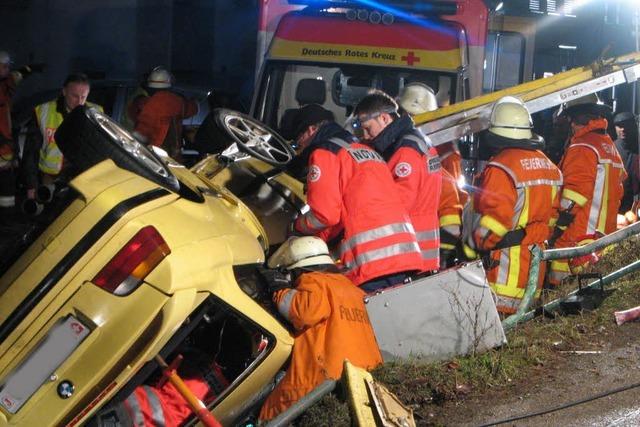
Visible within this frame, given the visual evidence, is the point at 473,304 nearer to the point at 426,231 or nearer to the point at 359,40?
the point at 426,231

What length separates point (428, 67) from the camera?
336 inches

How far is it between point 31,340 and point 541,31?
351 inches

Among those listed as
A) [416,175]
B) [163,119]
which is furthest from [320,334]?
[163,119]

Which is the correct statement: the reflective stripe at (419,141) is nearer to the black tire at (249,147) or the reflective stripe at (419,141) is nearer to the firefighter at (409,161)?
the firefighter at (409,161)

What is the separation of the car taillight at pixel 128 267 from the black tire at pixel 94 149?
1.30ft

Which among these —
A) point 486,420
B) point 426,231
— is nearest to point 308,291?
point 486,420

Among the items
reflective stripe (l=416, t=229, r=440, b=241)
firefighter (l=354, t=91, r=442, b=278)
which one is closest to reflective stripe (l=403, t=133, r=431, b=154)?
firefighter (l=354, t=91, r=442, b=278)

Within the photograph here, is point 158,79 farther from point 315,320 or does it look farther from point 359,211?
point 315,320

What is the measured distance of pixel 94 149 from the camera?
392 cm

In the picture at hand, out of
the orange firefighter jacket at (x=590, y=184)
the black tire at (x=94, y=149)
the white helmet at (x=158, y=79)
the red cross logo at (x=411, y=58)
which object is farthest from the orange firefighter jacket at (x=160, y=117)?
the black tire at (x=94, y=149)

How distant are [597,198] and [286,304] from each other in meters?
3.67

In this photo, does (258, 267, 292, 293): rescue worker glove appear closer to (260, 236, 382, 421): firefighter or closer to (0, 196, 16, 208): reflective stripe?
(260, 236, 382, 421): firefighter

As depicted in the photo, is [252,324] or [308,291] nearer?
[252,324]

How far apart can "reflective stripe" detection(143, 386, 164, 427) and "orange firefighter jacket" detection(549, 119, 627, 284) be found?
3.96 m
